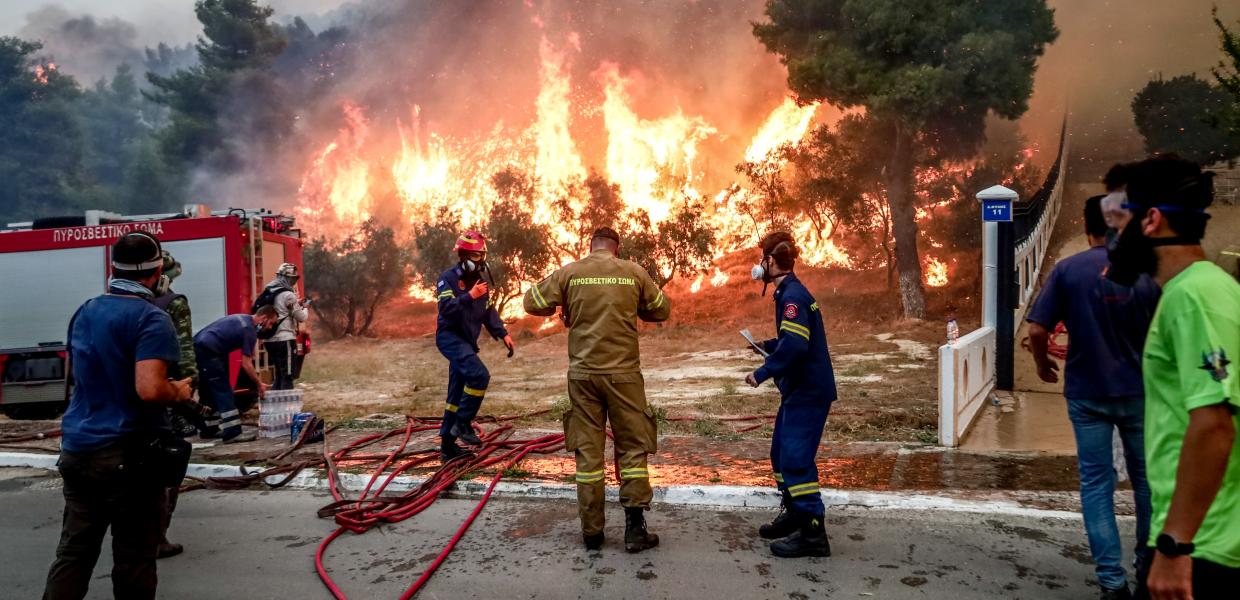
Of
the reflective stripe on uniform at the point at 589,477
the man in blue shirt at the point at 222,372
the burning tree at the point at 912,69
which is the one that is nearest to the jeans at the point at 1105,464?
the reflective stripe on uniform at the point at 589,477

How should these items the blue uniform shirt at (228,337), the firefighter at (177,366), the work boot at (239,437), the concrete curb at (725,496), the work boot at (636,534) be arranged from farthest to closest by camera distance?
the blue uniform shirt at (228,337)
the work boot at (239,437)
the concrete curb at (725,496)
the work boot at (636,534)
the firefighter at (177,366)

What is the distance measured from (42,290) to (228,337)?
4883 mm

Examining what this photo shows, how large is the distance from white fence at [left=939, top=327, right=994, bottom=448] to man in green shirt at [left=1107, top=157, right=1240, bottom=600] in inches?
181

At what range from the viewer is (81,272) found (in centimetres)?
1080

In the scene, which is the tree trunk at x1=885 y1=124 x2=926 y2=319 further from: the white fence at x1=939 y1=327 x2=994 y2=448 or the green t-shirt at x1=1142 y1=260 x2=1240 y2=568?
the green t-shirt at x1=1142 y1=260 x2=1240 y2=568

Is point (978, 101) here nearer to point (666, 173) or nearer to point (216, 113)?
point (666, 173)

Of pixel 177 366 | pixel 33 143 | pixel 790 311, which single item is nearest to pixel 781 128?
pixel 790 311

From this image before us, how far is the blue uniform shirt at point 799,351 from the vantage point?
4184 millimetres

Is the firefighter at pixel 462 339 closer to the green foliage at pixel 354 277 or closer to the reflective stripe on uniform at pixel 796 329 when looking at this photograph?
the reflective stripe on uniform at pixel 796 329

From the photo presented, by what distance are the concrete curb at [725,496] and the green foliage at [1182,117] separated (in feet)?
69.8

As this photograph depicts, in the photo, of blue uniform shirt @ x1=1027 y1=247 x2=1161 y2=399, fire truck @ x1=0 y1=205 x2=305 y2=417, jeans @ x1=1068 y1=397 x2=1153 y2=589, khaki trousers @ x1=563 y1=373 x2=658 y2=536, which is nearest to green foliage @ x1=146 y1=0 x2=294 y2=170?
fire truck @ x1=0 y1=205 x2=305 y2=417

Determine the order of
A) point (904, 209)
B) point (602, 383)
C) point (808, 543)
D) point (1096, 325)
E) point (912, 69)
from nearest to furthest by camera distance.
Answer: point (1096, 325) < point (808, 543) < point (602, 383) < point (912, 69) < point (904, 209)

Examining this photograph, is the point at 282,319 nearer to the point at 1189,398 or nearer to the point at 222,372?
the point at 222,372

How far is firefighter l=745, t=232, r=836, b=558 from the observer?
4.17 meters
